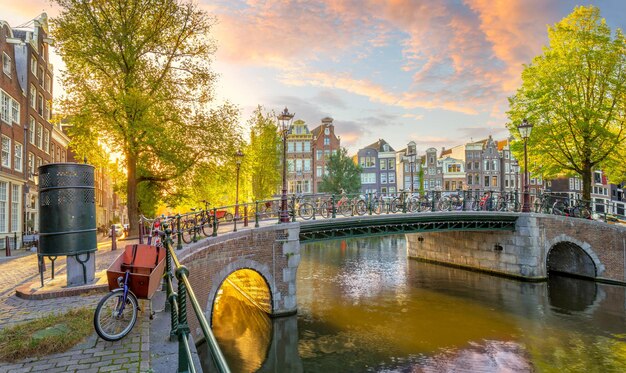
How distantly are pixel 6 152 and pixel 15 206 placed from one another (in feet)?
12.0

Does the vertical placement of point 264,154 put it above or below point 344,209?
above

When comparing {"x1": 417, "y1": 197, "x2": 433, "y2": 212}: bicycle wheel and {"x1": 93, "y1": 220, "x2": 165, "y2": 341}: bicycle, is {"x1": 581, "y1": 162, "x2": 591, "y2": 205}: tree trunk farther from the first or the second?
{"x1": 93, "y1": 220, "x2": 165, "y2": 341}: bicycle

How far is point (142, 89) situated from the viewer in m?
20.3

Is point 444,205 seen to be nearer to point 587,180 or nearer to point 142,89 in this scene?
point 587,180

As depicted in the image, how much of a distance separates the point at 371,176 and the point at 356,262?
109 ft

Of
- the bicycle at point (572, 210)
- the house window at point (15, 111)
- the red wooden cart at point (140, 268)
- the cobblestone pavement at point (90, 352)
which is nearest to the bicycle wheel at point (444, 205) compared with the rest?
the bicycle at point (572, 210)

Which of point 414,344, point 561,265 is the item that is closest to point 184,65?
point 414,344

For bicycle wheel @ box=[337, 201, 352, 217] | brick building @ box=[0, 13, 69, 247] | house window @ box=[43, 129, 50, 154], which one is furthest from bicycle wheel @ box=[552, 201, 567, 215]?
house window @ box=[43, 129, 50, 154]

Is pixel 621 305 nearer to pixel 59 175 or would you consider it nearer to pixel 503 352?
pixel 503 352

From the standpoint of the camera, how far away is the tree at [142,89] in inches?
748

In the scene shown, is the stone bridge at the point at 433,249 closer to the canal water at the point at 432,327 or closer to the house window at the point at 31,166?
the canal water at the point at 432,327

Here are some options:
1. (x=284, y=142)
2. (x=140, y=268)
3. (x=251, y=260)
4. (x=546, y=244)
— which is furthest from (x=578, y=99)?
(x=140, y=268)

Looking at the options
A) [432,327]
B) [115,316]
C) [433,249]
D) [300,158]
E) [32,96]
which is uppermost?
[32,96]

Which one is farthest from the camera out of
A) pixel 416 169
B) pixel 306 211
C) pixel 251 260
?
pixel 416 169
